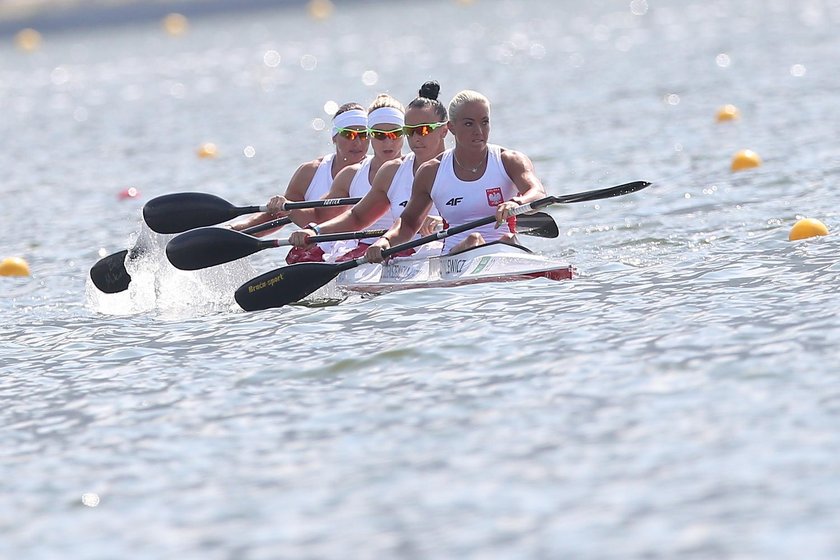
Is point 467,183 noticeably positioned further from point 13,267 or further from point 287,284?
point 13,267

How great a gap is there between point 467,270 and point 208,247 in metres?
2.28

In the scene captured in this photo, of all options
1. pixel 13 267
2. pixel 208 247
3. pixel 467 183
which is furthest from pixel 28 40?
pixel 467 183

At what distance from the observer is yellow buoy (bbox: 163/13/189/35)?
47844mm

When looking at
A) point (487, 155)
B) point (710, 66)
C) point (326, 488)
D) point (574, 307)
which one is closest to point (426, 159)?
point (487, 155)

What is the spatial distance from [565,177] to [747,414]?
10.0m

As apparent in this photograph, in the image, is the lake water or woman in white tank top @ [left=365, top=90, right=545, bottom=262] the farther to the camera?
woman in white tank top @ [left=365, top=90, right=545, bottom=262]

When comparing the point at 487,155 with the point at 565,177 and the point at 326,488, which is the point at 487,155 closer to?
the point at 326,488

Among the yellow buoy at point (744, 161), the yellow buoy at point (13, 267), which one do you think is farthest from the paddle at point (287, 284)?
the yellow buoy at point (744, 161)

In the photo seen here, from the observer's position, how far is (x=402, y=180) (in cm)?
1104

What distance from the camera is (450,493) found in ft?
21.0

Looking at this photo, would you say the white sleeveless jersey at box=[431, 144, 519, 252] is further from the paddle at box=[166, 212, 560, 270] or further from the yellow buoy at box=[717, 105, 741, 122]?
the yellow buoy at box=[717, 105, 741, 122]

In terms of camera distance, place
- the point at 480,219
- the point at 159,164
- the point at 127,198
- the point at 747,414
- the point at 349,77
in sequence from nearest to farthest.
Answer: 1. the point at 747,414
2. the point at 480,219
3. the point at 127,198
4. the point at 159,164
5. the point at 349,77

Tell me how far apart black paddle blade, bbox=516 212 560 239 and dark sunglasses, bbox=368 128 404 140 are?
3.82 ft

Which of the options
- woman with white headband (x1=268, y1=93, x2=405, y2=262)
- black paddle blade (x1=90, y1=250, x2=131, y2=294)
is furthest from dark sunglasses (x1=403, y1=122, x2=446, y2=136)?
black paddle blade (x1=90, y1=250, x2=131, y2=294)
